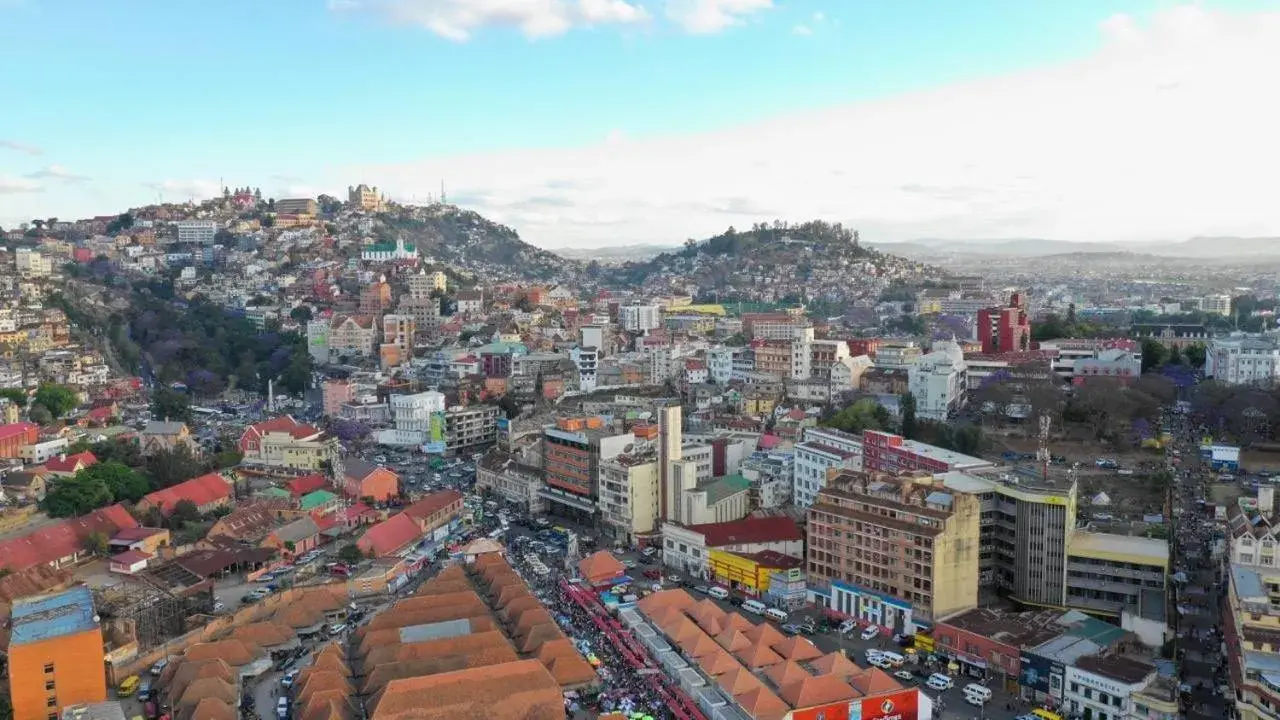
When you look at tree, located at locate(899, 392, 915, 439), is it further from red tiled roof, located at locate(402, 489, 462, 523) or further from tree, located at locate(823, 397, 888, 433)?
red tiled roof, located at locate(402, 489, 462, 523)

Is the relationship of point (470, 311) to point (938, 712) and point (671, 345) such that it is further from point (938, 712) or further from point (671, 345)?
point (938, 712)

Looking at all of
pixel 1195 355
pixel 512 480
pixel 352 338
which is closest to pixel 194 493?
pixel 512 480

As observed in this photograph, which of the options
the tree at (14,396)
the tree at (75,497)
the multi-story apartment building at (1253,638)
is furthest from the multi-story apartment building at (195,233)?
the multi-story apartment building at (1253,638)

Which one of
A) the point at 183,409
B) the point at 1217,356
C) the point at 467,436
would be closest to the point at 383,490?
the point at 467,436

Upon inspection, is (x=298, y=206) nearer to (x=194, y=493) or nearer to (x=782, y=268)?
(x=782, y=268)

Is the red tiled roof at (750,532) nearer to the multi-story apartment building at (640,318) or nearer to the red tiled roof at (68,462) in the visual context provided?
the red tiled roof at (68,462)

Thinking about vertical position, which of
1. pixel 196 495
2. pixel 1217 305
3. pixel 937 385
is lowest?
pixel 196 495

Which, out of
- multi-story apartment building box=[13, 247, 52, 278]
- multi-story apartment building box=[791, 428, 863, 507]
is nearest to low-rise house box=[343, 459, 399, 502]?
multi-story apartment building box=[791, 428, 863, 507]
